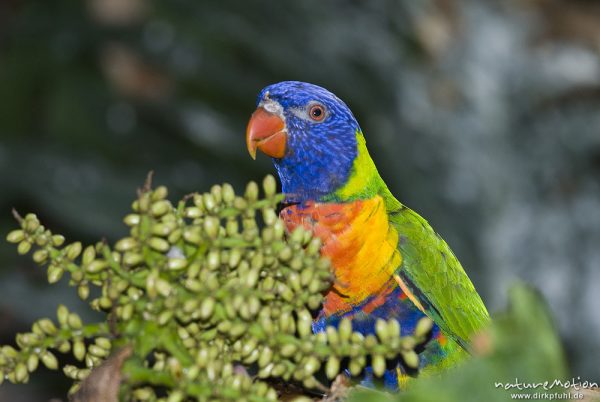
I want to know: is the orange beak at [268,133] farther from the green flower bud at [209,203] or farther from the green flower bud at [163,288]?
the green flower bud at [163,288]

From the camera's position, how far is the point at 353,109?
4238 mm

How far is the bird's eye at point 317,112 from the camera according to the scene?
2.02m

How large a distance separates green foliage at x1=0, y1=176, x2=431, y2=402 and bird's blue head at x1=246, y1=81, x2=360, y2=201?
0.91m

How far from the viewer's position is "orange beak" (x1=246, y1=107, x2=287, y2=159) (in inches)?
76.4

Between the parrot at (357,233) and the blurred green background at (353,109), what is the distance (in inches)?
79.9

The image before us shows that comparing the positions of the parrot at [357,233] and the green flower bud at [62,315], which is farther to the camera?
the parrot at [357,233]

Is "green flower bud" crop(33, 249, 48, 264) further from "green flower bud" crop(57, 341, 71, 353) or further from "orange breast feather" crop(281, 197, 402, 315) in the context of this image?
"orange breast feather" crop(281, 197, 402, 315)

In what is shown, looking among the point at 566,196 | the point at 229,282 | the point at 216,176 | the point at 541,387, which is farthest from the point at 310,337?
the point at 566,196

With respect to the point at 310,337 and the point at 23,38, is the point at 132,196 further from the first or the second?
the point at 310,337

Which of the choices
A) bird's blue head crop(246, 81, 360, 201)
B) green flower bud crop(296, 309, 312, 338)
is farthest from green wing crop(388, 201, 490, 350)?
green flower bud crop(296, 309, 312, 338)

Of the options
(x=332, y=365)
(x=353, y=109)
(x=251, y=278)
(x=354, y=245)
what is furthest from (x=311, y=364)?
(x=353, y=109)

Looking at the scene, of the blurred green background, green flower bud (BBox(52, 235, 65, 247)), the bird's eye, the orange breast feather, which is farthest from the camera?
the blurred green background

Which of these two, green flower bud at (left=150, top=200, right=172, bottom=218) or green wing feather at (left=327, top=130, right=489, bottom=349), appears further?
green wing feather at (left=327, top=130, right=489, bottom=349)

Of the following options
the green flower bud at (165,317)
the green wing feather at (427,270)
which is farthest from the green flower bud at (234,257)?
the green wing feather at (427,270)
